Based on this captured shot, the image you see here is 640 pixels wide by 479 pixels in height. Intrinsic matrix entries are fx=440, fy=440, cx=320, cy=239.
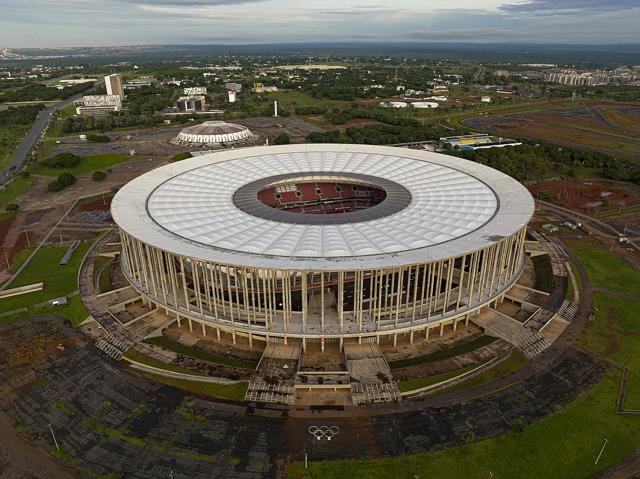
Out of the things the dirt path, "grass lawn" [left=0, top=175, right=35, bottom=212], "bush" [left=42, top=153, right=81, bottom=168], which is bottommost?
the dirt path

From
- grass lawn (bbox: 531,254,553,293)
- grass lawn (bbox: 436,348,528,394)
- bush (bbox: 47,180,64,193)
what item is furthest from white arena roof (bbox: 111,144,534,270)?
bush (bbox: 47,180,64,193)

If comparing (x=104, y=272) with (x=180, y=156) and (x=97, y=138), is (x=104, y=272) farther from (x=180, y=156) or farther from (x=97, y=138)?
(x=97, y=138)

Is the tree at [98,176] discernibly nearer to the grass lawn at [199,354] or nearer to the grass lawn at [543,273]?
the grass lawn at [199,354]

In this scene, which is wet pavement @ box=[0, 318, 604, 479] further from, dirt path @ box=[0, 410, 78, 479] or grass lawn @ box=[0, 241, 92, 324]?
grass lawn @ box=[0, 241, 92, 324]

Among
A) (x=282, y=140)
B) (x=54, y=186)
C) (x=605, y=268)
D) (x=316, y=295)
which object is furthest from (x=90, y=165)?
(x=605, y=268)

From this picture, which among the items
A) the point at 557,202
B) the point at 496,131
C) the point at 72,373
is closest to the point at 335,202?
the point at 72,373

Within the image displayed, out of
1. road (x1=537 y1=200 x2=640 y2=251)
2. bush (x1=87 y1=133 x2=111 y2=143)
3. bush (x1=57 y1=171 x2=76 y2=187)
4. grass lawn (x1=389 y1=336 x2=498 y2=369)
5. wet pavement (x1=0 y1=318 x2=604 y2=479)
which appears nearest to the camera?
wet pavement (x1=0 y1=318 x2=604 y2=479)
